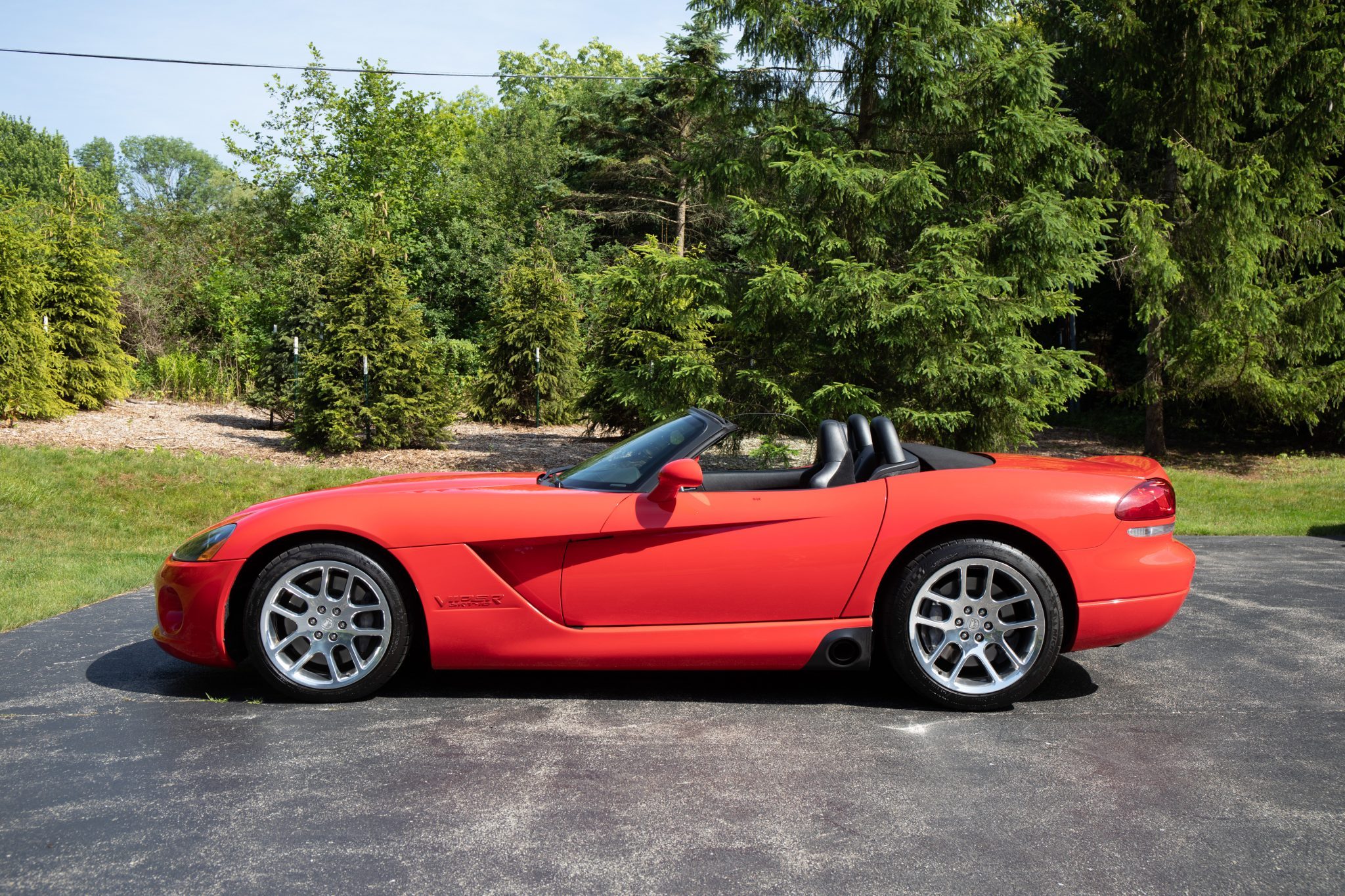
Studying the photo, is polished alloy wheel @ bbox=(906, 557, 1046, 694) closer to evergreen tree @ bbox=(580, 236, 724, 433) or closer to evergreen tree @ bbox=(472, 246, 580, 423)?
evergreen tree @ bbox=(580, 236, 724, 433)

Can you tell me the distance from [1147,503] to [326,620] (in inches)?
134

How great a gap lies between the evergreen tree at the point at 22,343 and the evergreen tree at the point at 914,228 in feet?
34.4

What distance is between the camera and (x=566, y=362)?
21109mm

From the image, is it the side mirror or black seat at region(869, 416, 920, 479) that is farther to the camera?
black seat at region(869, 416, 920, 479)

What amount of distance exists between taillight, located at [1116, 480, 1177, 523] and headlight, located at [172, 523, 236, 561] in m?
3.69

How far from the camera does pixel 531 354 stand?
20562 millimetres

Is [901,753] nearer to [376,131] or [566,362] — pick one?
[566,362]

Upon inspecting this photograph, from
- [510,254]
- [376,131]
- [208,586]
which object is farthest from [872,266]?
[376,131]

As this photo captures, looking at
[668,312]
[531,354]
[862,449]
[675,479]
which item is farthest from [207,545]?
[531,354]

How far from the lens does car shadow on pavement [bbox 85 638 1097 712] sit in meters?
4.39

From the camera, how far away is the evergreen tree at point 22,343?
15.3 meters

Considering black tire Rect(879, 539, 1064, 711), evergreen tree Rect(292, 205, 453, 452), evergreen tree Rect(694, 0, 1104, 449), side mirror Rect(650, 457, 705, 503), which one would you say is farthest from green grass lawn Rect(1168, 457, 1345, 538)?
evergreen tree Rect(292, 205, 453, 452)

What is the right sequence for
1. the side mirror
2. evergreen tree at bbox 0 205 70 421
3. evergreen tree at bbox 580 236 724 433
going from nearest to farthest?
the side mirror < evergreen tree at bbox 580 236 724 433 < evergreen tree at bbox 0 205 70 421

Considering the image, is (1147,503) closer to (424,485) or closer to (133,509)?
(424,485)
